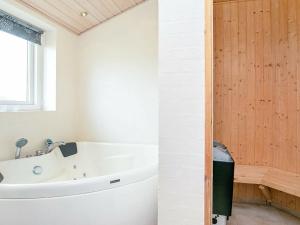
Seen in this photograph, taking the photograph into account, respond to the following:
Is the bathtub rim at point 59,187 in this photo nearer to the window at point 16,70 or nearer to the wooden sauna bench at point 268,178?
the window at point 16,70

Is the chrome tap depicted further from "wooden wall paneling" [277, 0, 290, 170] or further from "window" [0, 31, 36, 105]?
"wooden wall paneling" [277, 0, 290, 170]

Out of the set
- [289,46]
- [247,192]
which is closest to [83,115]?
[247,192]

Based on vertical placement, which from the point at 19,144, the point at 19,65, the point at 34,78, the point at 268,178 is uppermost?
the point at 19,65

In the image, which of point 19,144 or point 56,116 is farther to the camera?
point 56,116

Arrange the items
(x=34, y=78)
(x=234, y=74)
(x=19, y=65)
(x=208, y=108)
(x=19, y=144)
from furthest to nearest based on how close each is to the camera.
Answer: (x=234, y=74), (x=34, y=78), (x=19, y=65), (x=19, y=144), (x=208, y=108)

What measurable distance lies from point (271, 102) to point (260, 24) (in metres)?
0.96

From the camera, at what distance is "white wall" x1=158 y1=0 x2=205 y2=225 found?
1.08m

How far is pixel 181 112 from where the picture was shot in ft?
3.61

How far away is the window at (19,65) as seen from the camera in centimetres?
232

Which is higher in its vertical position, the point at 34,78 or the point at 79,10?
the point at 79,10

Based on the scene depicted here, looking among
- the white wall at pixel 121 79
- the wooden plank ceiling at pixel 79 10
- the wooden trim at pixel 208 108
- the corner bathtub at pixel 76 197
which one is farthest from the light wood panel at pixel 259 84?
the wooden trim at pixel 208 108

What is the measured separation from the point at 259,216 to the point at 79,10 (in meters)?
3.01

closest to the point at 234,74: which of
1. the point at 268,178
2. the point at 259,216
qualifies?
the point at 268,178

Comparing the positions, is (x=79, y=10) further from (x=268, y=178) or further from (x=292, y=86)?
(x=268, y=178)
